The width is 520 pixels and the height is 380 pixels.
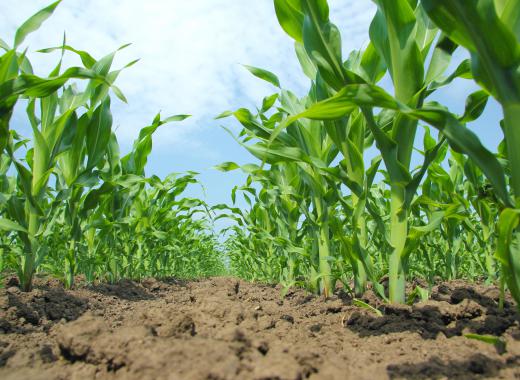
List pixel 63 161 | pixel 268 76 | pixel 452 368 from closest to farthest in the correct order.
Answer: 1. pixel 452 368
2. pixel 268 76
3. pixel 63 161

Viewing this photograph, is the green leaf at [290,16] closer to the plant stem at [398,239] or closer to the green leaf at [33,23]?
the plant stem at [398,239]

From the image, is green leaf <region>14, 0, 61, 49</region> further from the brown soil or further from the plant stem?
the plant stem

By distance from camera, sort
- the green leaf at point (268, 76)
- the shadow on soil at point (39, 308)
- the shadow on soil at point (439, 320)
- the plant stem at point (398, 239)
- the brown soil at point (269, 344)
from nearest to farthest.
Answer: the brown soil at point (269, 344) → the shadow on soil at point (439, 320) → the plant stem at point (398, 239) → the shadow on soil at point (39, 308) → the green leaf at point (268, 76)

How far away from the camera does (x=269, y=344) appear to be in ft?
4.08

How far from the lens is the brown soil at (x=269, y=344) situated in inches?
41.6

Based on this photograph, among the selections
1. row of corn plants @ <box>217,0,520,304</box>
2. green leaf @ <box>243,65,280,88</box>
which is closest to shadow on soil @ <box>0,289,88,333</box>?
row of corn plants @ <box>217,0,520,304</box>

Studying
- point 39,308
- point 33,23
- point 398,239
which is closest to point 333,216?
point 398,239

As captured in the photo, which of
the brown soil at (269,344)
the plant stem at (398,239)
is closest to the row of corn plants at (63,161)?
the brown soil at (269,344)

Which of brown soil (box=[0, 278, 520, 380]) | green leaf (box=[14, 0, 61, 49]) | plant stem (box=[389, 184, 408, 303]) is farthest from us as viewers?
green leaf (box=[14, 0, 61, 49])

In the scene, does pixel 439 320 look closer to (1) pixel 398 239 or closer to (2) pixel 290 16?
(1) pixel 398 239

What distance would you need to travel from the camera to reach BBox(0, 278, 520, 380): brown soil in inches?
41.6

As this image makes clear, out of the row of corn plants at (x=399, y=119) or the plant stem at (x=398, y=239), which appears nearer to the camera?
the row of corn plants at (x=399, y=119)

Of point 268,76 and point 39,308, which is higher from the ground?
point 268,76

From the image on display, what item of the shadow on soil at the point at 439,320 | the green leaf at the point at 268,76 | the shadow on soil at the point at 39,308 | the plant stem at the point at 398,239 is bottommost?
the shadow on soil at the point at 39,308
